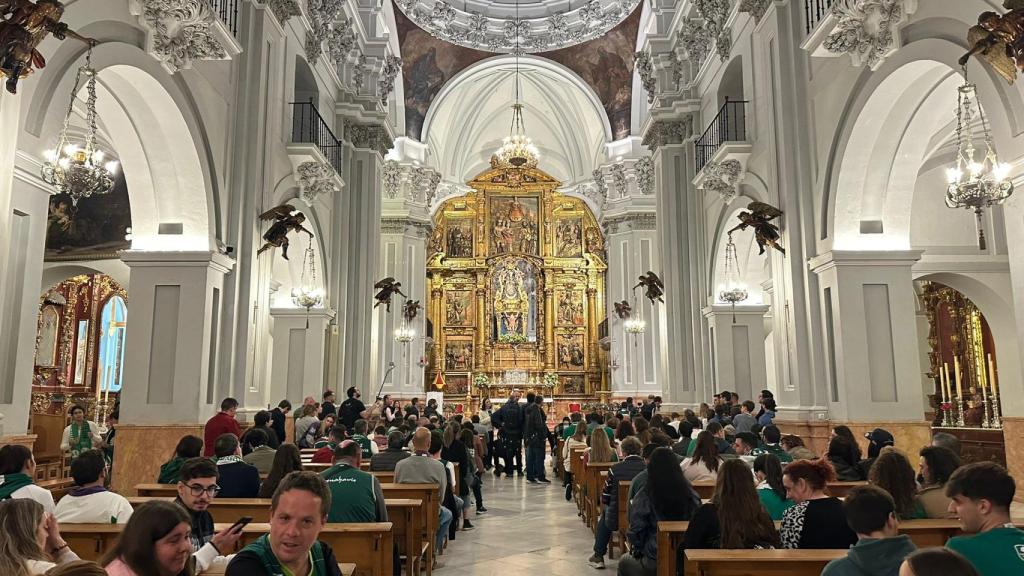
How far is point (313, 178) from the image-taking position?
13195mm

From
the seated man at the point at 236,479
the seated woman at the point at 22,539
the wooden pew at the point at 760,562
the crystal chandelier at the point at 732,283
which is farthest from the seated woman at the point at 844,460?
the crystal chandelier at the point at 732,283

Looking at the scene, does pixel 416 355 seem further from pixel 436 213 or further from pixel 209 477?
pixel 209 477

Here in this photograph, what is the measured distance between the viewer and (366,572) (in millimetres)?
4793

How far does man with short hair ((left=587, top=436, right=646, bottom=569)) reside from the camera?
7.07m

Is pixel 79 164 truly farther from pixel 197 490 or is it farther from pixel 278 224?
pixel 278 224

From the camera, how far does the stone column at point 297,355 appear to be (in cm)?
1530

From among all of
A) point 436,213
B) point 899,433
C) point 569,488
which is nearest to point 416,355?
point 436,213

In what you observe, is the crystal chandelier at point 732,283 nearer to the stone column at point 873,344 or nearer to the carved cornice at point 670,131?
the carved cornice at point 670,131

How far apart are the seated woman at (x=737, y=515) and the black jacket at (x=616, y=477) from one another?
2.84m

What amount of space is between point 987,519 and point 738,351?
40.5 ft

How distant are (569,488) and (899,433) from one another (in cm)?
478

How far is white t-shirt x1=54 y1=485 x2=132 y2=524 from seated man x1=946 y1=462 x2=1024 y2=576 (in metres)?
4.29

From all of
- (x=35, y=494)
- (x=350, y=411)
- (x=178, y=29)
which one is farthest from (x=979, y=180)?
(x=350, y=411)

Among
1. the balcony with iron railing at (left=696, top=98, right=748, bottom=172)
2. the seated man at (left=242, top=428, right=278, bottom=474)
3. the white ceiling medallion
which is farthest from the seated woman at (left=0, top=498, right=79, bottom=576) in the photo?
the white ceiling medallion
